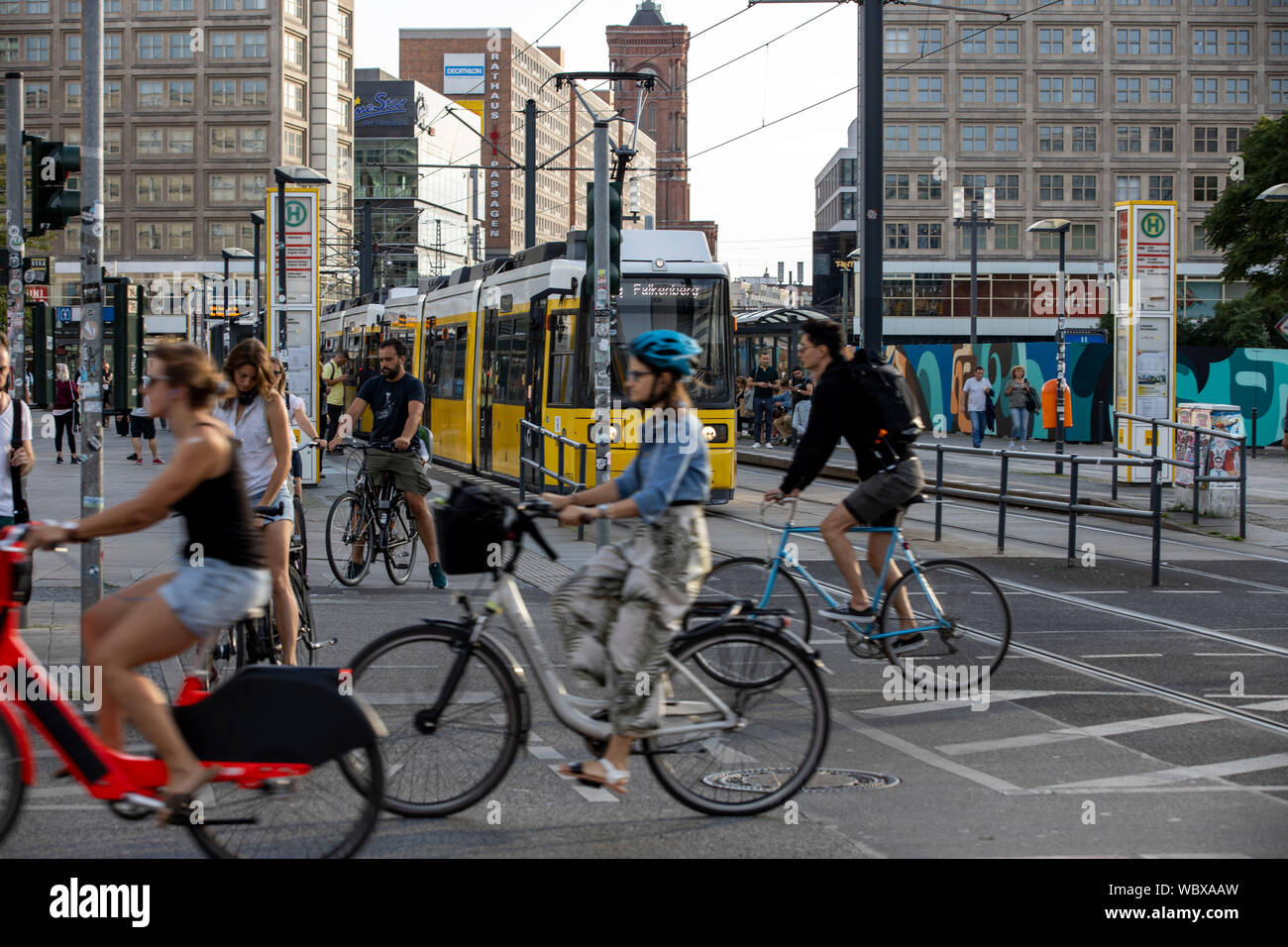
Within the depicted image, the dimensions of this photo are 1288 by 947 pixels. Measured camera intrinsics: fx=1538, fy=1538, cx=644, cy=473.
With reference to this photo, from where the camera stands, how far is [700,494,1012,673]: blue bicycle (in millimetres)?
7980

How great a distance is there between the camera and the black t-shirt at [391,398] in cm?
1156

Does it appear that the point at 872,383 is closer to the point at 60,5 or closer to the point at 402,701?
the point at 402,701

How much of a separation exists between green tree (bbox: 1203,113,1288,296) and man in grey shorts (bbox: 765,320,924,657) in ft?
142

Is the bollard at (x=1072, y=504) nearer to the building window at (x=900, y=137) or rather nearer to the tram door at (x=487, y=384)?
the tram door at (x=487, y=384)

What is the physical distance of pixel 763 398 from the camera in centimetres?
3422

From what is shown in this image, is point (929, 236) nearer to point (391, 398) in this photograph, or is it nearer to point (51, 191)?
point (391, 398)

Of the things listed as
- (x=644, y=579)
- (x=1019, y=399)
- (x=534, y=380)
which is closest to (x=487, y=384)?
(x=534, y=380)

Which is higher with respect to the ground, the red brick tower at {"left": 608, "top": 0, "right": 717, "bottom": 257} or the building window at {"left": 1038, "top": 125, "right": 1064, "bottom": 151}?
the red brick tower at {"left": 608, "top": 0, "right": 717, "bottom": 257}

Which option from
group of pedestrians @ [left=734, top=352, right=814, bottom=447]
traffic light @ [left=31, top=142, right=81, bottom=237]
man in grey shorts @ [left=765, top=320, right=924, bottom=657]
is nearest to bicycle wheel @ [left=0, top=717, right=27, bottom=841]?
man in grey shorts @ [left=765, top=320, right=924, bottom=657]

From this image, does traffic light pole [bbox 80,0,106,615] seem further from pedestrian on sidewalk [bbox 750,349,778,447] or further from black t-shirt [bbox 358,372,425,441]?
pedestrian on sidewalk [bbox 750,349,778,447]

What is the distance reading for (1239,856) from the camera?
506 cm

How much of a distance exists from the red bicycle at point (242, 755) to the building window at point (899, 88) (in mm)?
77967

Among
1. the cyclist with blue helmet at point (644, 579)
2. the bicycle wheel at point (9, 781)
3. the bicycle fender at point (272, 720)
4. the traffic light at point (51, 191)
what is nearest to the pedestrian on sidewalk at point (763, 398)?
the traffic light at point (51, 191)
